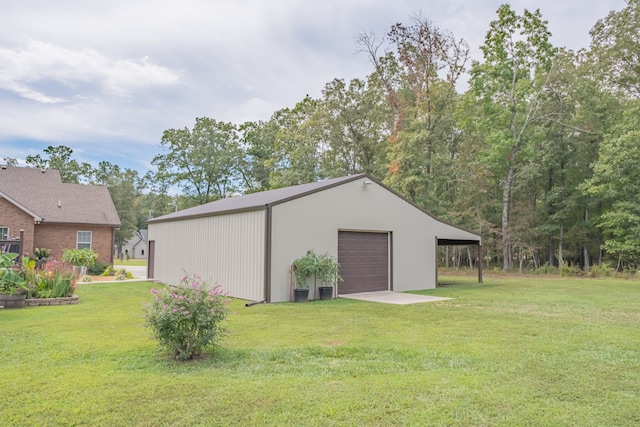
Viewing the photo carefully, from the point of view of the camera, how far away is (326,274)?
36.6 ft

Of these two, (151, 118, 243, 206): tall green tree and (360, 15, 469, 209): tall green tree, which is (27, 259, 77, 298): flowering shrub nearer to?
(360, 15, 469, 209): tall green tree

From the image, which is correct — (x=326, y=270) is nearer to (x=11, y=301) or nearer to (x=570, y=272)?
(x=11, y=301)

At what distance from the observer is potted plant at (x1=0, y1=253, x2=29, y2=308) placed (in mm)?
8766

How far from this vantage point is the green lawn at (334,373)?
3.34m

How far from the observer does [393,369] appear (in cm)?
459

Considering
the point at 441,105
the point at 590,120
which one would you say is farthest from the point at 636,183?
the point at 441,105

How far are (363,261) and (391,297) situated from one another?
1598mm

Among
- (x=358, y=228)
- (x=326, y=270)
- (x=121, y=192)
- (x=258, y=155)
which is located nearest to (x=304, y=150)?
(x=258, y=155)

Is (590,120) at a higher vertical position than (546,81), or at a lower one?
lower

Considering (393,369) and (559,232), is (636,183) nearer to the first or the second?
(559,232)

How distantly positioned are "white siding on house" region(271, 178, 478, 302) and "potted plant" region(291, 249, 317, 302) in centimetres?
21

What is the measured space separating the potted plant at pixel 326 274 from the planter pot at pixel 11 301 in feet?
21.9

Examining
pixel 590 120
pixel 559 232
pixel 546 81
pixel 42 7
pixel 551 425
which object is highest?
pixel 546 81

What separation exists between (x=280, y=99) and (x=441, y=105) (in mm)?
11238
